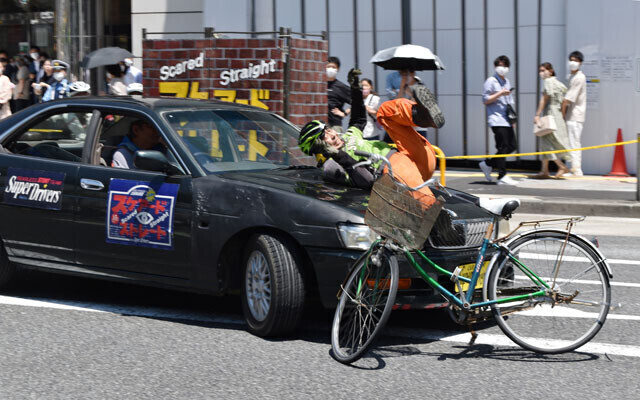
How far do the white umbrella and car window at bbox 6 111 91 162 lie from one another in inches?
220

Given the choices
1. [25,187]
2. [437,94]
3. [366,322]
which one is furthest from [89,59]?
[366,322]

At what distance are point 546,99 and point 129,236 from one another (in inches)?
404

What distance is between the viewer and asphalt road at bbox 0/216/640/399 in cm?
488

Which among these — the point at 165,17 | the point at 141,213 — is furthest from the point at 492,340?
the point at 165,17

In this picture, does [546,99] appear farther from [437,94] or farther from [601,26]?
[437,94]

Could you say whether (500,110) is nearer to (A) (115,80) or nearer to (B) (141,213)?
(A) (115,80)

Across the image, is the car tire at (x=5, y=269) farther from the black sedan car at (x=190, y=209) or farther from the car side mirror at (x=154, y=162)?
the car side mirror at (x=154, y=162)

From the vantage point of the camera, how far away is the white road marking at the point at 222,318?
5680 mm

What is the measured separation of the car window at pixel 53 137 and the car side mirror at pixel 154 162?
0.97m

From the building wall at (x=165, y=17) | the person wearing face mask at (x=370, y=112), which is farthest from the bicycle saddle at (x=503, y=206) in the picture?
the building wall at (x=165, y=17)

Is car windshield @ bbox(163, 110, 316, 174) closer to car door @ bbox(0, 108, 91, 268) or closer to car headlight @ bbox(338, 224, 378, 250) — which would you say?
car door @ bbox(0, 108, 91, 268)

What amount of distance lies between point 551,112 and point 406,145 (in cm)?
947

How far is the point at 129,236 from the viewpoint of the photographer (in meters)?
6.37

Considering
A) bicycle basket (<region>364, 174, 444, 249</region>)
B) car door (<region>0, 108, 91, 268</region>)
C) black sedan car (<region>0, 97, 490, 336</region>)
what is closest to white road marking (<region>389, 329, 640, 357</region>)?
black sedan car (<region>0, 97, 490, 336</region>)
